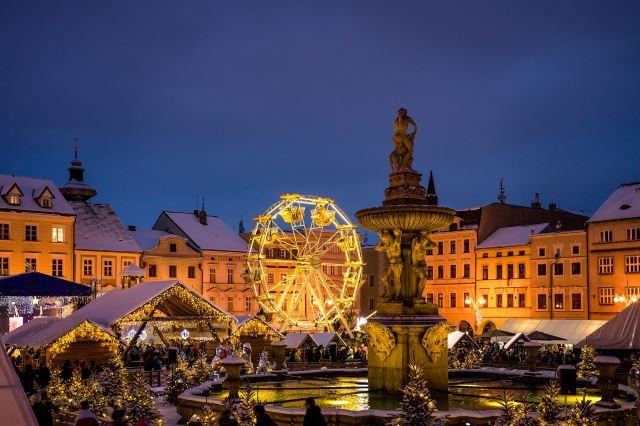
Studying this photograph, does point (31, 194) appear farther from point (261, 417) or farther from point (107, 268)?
point (261, 417)

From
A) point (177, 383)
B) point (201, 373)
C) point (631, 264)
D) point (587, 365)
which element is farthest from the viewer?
point (631, 264)

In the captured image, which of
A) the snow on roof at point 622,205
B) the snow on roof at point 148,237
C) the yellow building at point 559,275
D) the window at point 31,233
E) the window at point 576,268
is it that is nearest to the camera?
the window at point 31,233

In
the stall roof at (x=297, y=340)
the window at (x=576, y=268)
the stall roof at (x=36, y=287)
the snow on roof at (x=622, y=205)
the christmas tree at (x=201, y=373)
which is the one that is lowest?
the stall roof at (x=297, y=340)

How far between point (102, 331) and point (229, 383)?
14198mm

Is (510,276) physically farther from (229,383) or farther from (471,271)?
(229,383)

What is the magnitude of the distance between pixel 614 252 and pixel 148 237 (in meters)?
38.1

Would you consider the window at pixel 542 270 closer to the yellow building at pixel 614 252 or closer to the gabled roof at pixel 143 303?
the yellow building at pixel 614 252

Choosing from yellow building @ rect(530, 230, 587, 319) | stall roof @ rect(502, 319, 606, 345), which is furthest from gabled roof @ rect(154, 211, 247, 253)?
stall roof @ rect(502, 319, 606, 345)

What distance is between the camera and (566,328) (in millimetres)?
40375

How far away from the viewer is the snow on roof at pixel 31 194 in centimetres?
5428

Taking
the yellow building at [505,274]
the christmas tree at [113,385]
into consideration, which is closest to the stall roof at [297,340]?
the christmas tree at [113,385]

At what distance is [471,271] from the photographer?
218ft

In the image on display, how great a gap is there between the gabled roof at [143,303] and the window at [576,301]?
3373cm

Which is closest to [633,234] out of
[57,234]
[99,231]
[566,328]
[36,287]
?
[566,328]
